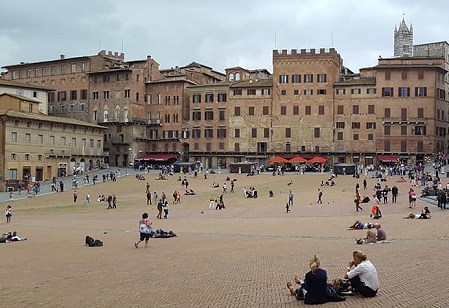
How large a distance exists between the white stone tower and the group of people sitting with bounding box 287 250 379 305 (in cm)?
10569

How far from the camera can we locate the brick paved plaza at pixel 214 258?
12242mm

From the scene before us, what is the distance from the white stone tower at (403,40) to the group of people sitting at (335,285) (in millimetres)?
105691

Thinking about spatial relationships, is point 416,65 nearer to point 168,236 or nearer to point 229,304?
point 168,236

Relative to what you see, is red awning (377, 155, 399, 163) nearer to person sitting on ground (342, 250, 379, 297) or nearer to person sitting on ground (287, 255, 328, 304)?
person sitting on ground (342, 250, 379, 297)

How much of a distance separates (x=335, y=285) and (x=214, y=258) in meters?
7.16

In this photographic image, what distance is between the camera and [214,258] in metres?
18.2

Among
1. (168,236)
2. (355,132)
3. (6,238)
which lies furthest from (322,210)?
(355,132)

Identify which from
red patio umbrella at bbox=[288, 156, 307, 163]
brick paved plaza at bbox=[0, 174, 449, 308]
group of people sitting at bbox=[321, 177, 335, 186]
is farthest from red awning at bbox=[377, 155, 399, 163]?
brick paved plaza at bbox=[0, 174, 449, 308]

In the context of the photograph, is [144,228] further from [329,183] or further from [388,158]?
[388,158]

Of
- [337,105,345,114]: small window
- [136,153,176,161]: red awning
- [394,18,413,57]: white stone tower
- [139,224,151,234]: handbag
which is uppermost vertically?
[394,18,413,57]: white stone tower

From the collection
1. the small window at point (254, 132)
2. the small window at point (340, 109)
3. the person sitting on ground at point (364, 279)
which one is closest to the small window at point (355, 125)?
the small window at point (340, 109)

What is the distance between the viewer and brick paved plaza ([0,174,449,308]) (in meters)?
12.2

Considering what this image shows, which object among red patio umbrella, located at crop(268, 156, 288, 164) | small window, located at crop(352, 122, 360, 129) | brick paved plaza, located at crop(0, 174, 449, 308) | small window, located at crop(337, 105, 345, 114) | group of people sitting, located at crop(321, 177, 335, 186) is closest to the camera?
brick paved plaza, located at crop(0, 174, 449, 308)

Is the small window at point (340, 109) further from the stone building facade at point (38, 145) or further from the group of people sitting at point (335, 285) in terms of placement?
the group of people sitting at point (335, 285)
